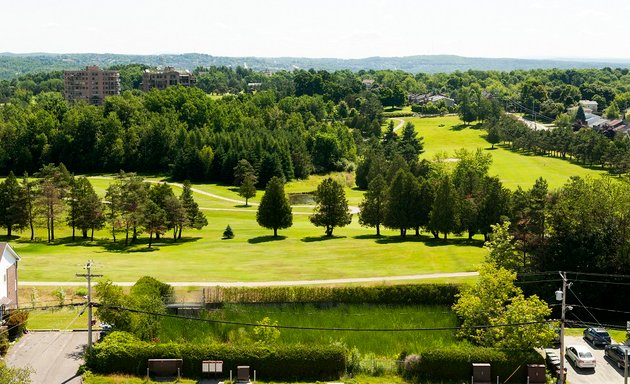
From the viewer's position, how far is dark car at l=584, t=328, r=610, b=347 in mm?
41594

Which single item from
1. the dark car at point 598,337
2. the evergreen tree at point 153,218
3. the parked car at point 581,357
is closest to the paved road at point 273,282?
the dark car at point 598,337

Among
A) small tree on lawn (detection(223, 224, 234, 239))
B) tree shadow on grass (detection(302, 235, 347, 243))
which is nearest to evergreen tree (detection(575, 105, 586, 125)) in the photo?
tree shadow on grass (detection(302, 235, 347, 243))

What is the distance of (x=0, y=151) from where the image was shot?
122 m

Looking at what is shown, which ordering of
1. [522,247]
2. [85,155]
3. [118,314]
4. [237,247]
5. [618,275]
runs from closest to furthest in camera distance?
[118,314] → [618,275] → [522,247] → [237,247] → [85,155]

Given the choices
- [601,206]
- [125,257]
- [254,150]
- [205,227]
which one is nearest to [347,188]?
[254,150]

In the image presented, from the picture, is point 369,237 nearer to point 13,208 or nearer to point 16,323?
point 13,208

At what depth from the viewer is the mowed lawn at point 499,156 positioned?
397 feet

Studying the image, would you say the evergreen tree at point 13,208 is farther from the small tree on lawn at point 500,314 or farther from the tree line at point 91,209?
the small tree on lawn at point 500,314

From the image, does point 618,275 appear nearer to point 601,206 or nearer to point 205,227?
point 601,206

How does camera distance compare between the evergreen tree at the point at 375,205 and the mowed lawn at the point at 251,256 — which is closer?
the mowed lawn at the point at 251,256

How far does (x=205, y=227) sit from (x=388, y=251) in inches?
1005

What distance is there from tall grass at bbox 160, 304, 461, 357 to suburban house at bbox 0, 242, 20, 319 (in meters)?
9.87

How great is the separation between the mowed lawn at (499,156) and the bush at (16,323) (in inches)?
3296

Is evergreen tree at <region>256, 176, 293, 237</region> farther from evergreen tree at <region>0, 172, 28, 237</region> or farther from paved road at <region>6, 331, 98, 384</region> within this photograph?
paved road at <region>6, 331, 98, 384</region>
